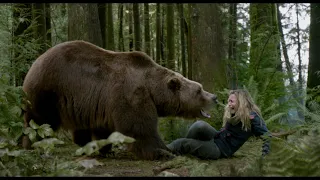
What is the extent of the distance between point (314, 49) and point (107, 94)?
244 inches

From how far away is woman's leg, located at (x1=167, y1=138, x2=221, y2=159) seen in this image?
6820 mm

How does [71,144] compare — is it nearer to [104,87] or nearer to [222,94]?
[104,87]

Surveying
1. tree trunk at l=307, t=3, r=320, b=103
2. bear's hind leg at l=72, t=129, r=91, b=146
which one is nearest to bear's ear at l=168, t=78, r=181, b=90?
bear's hind leg at l=72, t=129, r=91, b=146

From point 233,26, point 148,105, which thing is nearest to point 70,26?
point 148,105

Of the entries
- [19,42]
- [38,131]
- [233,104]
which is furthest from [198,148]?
[19,42]

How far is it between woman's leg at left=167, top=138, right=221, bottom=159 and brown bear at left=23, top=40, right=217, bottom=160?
1.04 ft

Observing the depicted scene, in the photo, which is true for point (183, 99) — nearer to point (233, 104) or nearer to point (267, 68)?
point (233, 104)

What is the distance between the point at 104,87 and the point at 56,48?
1217 millimetres

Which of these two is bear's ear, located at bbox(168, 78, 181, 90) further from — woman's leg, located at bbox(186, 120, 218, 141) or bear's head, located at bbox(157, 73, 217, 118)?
woman's leg, located at bbox(186, 120, 218, 141)

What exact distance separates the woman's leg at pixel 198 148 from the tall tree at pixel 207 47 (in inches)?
123

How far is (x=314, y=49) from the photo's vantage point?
34.2 ft

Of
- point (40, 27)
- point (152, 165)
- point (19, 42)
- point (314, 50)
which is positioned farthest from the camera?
point (40, 27)

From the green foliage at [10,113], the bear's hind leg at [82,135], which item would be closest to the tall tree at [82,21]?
the bear's hind leg at [82,135]

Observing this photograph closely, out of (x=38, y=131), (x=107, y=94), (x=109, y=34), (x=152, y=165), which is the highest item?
(x=109, y=34)
